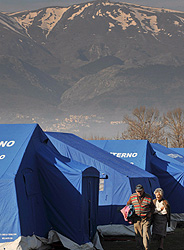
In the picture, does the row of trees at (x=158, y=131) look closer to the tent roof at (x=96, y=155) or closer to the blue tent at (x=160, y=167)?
the blue tent at (x=160, y=167)

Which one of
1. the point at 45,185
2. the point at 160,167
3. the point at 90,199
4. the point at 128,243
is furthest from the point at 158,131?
the point at 45,185

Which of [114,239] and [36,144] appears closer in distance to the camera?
[36,144]

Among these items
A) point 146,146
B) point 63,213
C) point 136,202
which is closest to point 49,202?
point 63,213

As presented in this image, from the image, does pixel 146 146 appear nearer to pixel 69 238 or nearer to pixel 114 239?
pixel 114 239

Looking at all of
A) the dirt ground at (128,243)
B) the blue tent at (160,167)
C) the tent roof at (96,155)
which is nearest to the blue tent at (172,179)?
the blue tent at (160,167)

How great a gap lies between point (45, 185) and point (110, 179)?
423cm

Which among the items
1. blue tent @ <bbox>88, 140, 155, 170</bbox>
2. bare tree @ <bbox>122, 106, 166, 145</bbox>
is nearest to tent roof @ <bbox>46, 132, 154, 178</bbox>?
blue tent @ <bbox>88, 140, 155, 170</bbox>

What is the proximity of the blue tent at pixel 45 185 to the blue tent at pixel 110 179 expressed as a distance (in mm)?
3099

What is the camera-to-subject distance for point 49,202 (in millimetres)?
15141

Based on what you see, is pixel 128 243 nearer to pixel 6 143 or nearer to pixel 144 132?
pixel 6 143

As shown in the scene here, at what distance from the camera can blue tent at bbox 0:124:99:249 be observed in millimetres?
14181

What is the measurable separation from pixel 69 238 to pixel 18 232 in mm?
1716

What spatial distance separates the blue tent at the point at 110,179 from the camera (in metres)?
18.8

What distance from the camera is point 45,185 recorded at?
15.1 m
